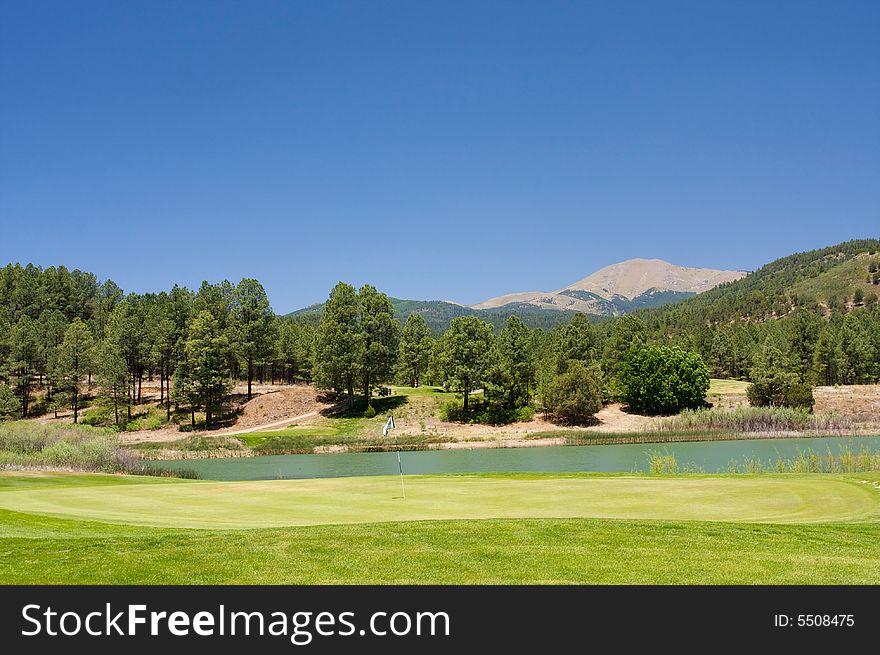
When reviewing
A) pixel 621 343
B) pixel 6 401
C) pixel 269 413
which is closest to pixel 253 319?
pixel 269 413

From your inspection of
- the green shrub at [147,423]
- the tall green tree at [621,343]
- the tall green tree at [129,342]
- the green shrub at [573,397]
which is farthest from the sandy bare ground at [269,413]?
the tall green tree at [621,343]

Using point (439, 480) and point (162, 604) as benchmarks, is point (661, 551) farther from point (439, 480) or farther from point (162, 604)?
point (439, 480)

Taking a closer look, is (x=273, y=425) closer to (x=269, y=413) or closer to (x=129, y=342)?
(x=269, y=413)

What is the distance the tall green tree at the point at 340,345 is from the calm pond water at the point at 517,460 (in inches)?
803

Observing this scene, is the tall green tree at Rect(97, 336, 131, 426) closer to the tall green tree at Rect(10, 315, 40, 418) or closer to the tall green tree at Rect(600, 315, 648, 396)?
the tall green tree at Rect(10, 315, 40, 418)

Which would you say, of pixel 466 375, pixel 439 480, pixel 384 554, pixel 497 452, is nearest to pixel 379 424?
pixel 466 375

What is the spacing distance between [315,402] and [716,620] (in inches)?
2821

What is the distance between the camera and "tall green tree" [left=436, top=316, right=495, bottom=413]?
6962cm

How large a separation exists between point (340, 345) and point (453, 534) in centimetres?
5991

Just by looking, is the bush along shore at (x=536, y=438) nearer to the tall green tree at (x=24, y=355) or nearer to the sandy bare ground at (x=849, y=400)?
the sandy bare ground at (x=849, y=400)

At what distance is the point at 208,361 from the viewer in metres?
70.7

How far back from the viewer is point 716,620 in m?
7.98

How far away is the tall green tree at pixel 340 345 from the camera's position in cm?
7100

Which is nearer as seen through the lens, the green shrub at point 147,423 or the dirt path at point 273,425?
the dirt path at point 273,425
